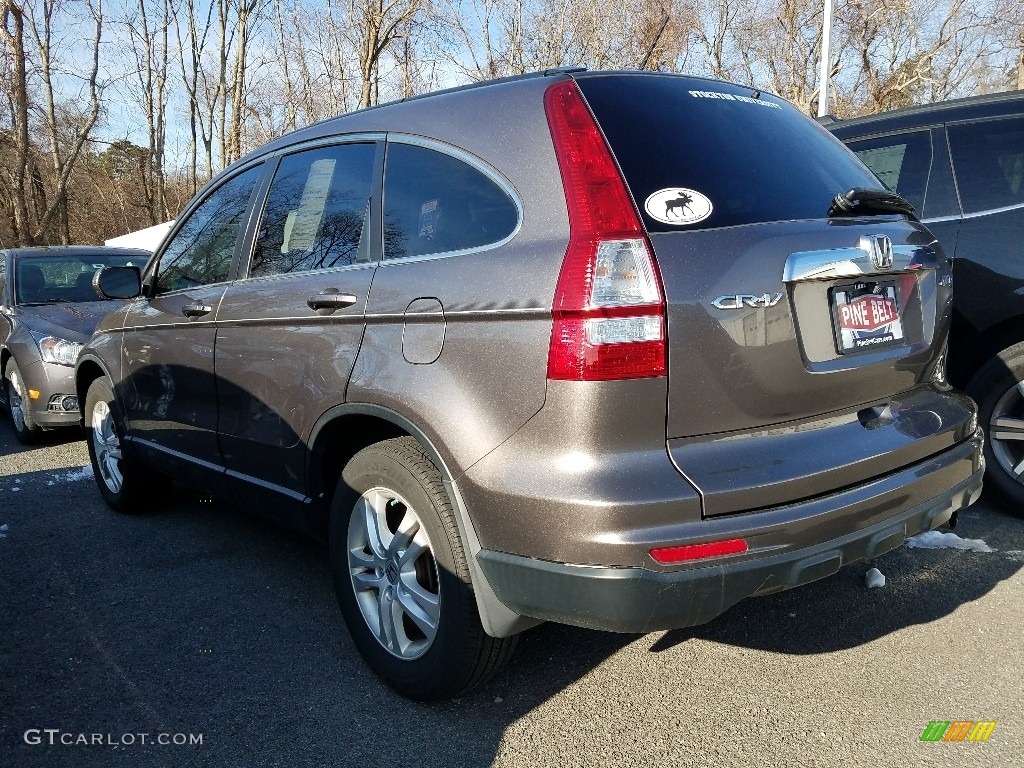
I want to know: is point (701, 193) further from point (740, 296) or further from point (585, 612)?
point (585, 612)

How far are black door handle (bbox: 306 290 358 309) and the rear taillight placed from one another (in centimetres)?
90

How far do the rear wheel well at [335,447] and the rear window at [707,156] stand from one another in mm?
1167

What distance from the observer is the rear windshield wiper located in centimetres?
239

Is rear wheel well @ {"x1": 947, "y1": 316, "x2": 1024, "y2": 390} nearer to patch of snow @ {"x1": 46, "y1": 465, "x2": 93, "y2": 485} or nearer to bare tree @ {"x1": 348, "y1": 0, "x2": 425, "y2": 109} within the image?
patch of snow @ {"x1": 46, "y1": 465, "x2": 93, "y2": 485}

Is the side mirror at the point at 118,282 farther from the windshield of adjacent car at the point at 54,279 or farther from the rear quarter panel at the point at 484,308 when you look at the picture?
the windshield of adjacent car at the point at 54,279

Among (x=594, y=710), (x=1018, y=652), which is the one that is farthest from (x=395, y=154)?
(x=1018, y=652)

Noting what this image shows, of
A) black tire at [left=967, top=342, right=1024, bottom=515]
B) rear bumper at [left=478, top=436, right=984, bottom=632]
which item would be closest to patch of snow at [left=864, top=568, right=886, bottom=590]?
black tire at [left=967, top=342, right=1024, bottom=515]

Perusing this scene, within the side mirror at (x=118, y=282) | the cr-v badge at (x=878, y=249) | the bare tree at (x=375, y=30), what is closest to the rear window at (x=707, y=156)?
the cr-v badge at (x=878, y=249)

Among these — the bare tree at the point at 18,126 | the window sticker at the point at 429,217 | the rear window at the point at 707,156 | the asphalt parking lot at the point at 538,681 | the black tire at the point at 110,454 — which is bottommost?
the asphalt parking lot at the point at 538,681

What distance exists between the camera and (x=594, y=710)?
2.53m

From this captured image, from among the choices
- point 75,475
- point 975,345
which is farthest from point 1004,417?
point 75,475

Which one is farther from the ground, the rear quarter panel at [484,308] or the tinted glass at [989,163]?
the tinted glass at [989,163]

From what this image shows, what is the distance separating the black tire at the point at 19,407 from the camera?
21.8 feet

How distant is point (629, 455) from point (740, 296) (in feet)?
1.67
